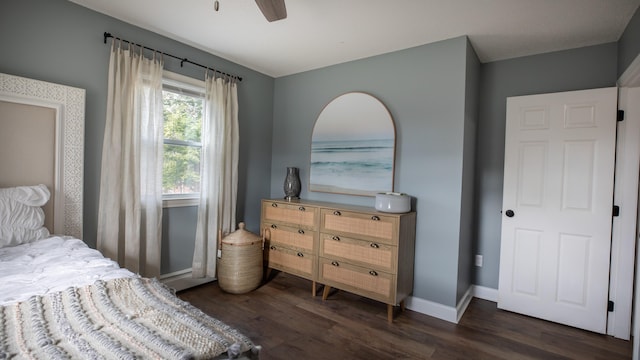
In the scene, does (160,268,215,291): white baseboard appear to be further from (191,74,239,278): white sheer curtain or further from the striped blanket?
the striped blanket

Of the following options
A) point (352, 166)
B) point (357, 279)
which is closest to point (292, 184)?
point (352, 166)

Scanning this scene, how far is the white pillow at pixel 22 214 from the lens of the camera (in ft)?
5.97

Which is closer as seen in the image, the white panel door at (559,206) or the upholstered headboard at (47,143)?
the upholstered headboard at (47,143)

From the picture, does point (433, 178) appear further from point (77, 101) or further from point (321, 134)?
point (77, 101)

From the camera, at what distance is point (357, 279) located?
8.77ft

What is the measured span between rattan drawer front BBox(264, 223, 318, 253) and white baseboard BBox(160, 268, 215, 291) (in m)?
0.84

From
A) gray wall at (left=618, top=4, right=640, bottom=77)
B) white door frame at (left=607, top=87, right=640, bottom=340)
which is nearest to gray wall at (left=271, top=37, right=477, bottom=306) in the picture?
gray wall at (left=618, top=4, right=640, bottom=77)

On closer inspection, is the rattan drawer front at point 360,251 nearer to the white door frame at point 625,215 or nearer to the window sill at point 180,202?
the window sill at point 180,202

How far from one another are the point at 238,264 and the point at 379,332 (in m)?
1.43

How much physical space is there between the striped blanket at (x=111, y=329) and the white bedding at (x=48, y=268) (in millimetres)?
152

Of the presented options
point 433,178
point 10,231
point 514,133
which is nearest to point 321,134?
point 433,178

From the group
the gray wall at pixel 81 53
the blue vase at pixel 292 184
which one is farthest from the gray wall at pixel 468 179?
the gray wall at pixel 81 53

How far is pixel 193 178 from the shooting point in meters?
3.09

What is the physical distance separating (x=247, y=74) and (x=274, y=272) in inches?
92.2
